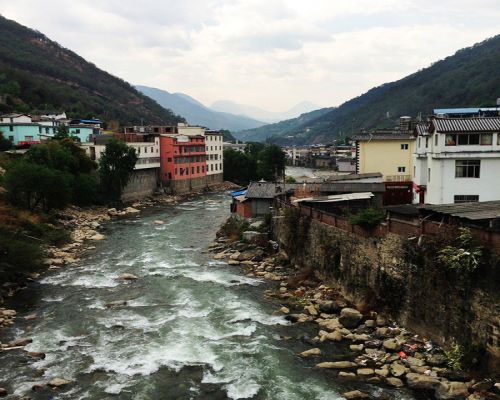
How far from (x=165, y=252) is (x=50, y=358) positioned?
13878 mm

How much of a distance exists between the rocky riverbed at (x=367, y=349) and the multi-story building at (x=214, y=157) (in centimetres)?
4640

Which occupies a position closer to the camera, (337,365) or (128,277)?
(337,365)

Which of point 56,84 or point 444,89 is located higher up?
point 444,89

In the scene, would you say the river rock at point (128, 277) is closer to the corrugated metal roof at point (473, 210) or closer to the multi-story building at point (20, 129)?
the corrugated metal roof at point (473, 210)

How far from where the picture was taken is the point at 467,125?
64.7ft

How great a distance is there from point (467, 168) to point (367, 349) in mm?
10185

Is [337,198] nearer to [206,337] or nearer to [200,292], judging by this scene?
[200,292]

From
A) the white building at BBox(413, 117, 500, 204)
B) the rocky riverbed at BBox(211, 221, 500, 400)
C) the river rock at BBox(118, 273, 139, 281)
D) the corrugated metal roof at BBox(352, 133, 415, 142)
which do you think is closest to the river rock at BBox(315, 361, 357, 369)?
the rocky riverbed at BBox(211, 221, 500, 400)

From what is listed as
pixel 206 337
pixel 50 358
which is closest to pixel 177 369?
pixel 206 337

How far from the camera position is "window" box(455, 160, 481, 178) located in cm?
1964

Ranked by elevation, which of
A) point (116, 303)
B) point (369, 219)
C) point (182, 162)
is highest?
point (182, 162)

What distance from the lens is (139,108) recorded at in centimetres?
13362

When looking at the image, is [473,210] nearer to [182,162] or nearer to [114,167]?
[114,167]

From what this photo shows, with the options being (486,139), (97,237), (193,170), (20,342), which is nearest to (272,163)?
(193,170)
